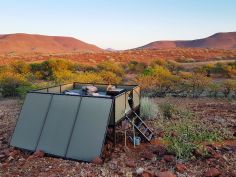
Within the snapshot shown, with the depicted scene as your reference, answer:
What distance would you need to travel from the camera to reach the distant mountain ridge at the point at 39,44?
106 m

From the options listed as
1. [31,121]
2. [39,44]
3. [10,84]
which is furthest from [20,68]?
[39,44]

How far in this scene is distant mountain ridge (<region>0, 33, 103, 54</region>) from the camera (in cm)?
10621

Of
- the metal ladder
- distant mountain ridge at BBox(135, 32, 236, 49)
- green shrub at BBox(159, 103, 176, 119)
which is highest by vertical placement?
the metal ladder

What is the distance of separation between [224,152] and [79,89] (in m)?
5.18

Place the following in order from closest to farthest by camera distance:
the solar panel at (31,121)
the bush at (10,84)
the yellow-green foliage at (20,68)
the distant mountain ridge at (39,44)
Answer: the solar panel at (31,121) → the bush at (10,84) → the yellow-green foliage at (20,68) → the distant mountain ridge at (39,44)

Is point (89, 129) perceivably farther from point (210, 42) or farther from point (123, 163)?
point (210, 42)

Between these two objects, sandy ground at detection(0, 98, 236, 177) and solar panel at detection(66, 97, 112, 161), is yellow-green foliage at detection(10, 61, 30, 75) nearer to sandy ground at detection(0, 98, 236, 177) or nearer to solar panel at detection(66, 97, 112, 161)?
sandy ground at detection(0, 98, 236, 177)

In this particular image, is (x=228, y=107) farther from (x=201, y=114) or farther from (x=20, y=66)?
(x=20, y=66)

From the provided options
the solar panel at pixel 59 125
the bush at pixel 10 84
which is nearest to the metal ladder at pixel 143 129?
the solar panel at pixel 59 125

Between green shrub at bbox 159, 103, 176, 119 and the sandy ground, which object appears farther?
green shrub at bbox 159, 103, 176, 119

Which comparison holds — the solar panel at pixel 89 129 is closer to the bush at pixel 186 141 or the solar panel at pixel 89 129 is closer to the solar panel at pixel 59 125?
the solar panel at pixel 59 125

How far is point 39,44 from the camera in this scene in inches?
4769

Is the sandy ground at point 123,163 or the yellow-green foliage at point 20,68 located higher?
the yellow-green foliage at point 20,68

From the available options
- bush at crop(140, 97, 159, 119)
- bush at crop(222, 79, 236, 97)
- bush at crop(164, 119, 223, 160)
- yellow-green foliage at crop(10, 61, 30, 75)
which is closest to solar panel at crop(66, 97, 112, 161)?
bush at crop(164, 119, 223, 160)
